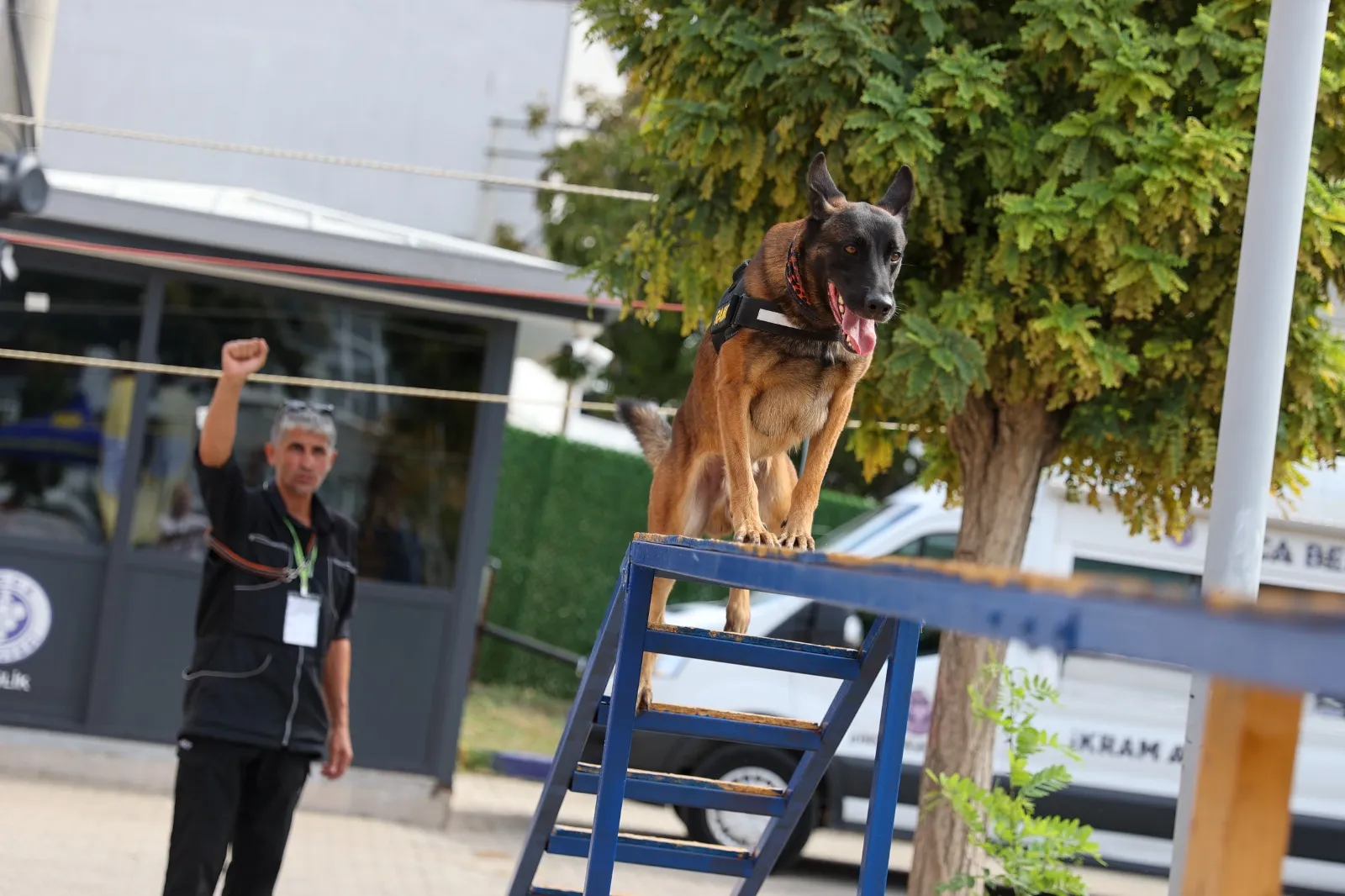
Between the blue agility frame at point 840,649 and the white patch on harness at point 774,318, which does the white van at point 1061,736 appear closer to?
the blue agility frame at point 840,649

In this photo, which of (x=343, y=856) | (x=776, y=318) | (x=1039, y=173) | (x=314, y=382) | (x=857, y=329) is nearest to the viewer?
(x=857, y=329)

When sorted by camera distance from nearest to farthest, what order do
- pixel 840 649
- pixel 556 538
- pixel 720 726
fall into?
1. pixel 720 726
2. pixel 840 649
3. pixel 556 538

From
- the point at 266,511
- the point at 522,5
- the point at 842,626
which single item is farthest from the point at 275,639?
the point at 522,5

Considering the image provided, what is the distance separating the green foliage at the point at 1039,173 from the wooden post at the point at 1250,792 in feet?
11.3

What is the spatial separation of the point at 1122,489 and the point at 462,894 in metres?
4.20

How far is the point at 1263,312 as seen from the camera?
405cm

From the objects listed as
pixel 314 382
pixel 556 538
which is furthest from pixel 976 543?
pixel 556 538

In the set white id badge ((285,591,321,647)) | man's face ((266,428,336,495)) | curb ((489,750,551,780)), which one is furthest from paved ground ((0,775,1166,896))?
man's face ((266,428,336,495))

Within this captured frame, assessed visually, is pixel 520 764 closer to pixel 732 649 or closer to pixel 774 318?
pixel 732 649

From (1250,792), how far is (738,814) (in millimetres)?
8070

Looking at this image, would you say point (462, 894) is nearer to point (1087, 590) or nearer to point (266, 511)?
point (266, 511)

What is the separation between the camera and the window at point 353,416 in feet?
32.0

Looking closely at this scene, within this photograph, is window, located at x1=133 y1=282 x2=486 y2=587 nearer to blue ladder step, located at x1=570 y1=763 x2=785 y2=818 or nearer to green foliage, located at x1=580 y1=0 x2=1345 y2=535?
green foliage, located at x1=580 y1=0 x2=1345 y2=535

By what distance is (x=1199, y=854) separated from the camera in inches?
56.1
